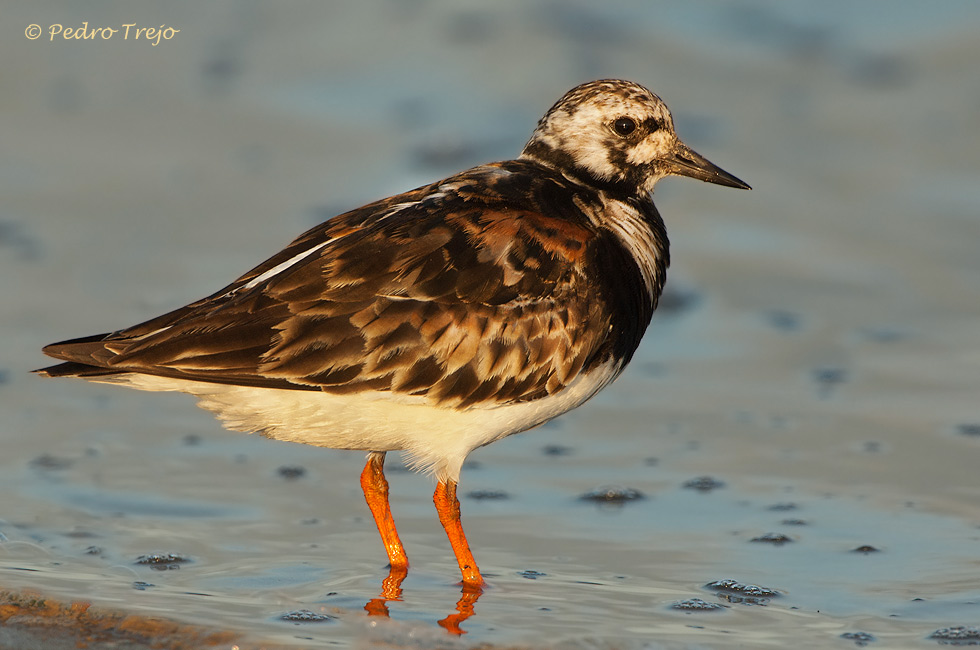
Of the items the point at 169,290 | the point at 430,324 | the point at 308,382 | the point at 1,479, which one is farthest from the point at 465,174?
the point at 169,290

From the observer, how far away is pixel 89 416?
7035mm

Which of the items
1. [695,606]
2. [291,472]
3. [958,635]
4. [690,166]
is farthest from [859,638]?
[291,472]

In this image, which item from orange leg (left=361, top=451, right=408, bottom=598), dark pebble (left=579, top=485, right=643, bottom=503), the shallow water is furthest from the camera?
dark pebble (left=579, top=485, right=643, bottom=503)

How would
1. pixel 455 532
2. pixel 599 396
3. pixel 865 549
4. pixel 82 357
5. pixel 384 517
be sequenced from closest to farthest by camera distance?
1. pixel 82 357
2. pixel 455 532
3. pixel 384 517
4. pixel 865 549
5. pixel 599 396

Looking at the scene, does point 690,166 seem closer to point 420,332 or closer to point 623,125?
point 623,125

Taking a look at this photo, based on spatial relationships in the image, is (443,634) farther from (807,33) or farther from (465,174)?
(807,33)

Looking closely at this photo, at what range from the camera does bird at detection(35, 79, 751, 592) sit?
5012 millimetres

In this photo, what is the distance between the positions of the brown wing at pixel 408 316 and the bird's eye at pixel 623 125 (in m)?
0.70

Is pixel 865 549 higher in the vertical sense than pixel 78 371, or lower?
lower

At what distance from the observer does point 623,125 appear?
589cm

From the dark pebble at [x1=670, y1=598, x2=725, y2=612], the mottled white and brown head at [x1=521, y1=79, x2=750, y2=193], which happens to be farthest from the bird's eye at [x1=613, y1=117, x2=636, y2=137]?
the dark pebble at [x1=670, y1=598, x2=725, y2=612]

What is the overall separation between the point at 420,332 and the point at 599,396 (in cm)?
265

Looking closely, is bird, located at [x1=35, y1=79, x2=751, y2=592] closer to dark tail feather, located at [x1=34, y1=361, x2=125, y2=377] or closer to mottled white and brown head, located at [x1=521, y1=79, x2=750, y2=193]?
dark tail feather, located at [x1=34, y1=361, x2=125, y2=377]

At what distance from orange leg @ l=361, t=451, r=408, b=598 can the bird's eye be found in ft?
5.82
